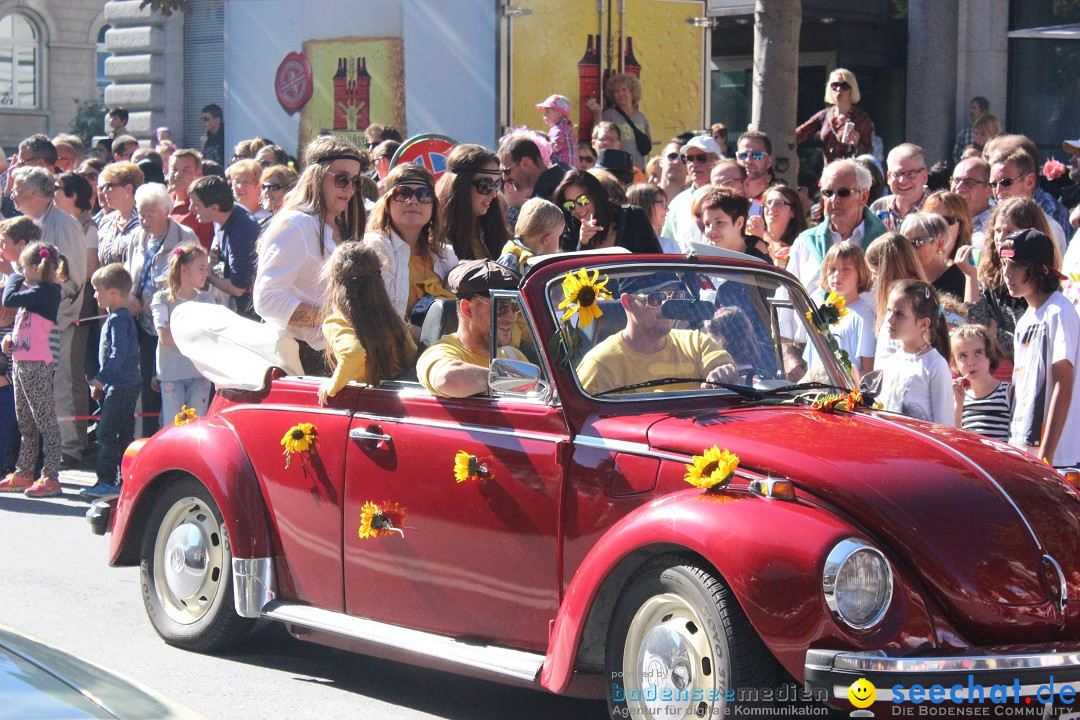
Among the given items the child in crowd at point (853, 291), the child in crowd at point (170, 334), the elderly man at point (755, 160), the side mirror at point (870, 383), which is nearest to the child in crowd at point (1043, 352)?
the child in crowd at point (853, 291)

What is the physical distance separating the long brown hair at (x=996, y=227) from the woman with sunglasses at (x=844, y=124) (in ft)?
14.6

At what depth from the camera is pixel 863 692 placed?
4.14 metres

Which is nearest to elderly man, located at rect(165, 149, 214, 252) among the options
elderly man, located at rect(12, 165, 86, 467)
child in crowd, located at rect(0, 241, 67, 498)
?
elderly man, located at rect(12, 165, 86, 467)

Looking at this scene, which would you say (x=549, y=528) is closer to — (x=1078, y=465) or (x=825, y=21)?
(x=1078, y=465)

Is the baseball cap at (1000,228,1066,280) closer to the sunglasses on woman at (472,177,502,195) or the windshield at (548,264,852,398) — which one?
the windshield at (548,264,852,398)

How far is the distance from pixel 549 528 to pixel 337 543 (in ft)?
3.98

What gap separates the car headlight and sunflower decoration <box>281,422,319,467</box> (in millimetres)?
2598

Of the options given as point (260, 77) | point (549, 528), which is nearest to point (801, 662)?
point (549, 528)

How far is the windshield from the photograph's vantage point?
536cm

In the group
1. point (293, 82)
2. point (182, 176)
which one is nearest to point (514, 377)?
point (182, 176)

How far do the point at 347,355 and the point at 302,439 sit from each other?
417 mm

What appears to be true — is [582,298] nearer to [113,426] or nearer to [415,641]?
[415,641]

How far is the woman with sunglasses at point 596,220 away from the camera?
888cm

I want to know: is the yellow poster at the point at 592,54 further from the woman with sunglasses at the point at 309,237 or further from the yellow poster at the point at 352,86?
the woman with sunglasses at the point at 309,237
